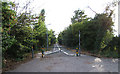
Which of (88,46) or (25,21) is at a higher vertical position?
(25,21)

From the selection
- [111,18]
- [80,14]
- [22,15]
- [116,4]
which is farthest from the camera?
[80,14]

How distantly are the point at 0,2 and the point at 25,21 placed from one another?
255 cm

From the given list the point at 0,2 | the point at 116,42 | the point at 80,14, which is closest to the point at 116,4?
the point at 116,42

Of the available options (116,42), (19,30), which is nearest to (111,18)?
(116,42)

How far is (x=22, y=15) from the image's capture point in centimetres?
742

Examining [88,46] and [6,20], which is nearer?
[6,20]

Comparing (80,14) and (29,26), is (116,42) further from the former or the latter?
(80,14)

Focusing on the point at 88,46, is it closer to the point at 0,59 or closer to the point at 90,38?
the point at 90,38

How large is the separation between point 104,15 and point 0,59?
1448 centimetres

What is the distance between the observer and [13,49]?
800cm

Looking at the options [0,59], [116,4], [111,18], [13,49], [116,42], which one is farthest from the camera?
[111,18]

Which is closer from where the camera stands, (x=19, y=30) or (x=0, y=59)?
(x=0, y=59)

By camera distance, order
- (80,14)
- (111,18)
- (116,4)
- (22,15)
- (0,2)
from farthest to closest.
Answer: (80,14), (111,18), (116,4), (22,15), (0,2)

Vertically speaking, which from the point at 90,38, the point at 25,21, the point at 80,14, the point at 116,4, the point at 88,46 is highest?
the point at 80,14
